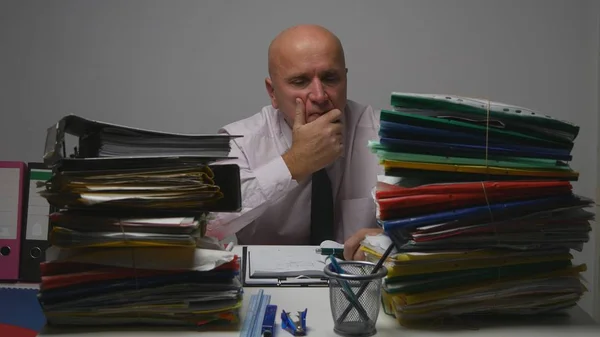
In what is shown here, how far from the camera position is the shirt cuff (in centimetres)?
169

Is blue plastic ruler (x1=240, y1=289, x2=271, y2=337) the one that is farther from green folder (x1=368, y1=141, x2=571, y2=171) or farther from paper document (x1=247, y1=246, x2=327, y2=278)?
green folder (x1=368, y1=141, x2=571, y2=171)

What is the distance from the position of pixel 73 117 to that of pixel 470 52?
6.50 ft

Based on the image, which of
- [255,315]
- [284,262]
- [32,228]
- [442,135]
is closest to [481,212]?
[442,135]

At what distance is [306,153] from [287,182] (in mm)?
112

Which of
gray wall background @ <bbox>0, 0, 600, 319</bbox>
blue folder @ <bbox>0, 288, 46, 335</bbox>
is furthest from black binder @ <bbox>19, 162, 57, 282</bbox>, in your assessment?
gray wall background @ <bbox>0, 0, 600, 319</bbox>

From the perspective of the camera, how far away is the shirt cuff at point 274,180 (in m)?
1.69

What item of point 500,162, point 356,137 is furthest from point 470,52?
point 500,162

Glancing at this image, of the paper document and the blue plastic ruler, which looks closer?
the blue plastic ruler

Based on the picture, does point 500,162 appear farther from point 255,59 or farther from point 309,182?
point 255,59

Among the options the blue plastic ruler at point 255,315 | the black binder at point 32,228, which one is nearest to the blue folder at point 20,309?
the black binder at point 32,228

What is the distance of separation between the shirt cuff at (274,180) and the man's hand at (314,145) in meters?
0.02

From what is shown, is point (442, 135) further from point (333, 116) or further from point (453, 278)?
point (333, 116)

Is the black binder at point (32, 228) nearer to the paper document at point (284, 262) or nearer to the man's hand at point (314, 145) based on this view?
the paper document at point (284, 262)

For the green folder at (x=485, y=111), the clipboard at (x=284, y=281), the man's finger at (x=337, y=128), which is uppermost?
the man's finger at (x=337, y=128)
